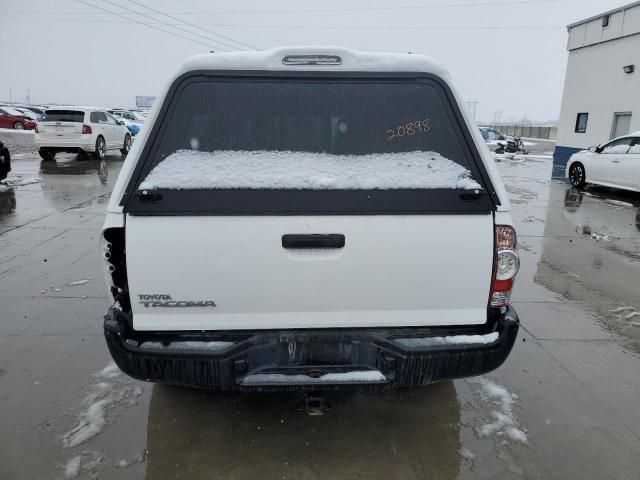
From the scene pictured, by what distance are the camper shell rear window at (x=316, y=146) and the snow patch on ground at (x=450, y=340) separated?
68 centimetres

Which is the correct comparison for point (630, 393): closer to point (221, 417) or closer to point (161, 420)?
point (221, 417)

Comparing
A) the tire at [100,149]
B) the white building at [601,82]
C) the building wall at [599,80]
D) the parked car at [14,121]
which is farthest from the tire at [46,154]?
the white building at [601,82]

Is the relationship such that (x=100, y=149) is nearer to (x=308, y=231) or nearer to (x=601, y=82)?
(x=308, y=231)

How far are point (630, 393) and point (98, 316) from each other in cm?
450

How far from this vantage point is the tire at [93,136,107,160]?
17.6 metres

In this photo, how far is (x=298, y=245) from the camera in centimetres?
235

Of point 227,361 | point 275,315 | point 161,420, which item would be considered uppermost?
point 275,315

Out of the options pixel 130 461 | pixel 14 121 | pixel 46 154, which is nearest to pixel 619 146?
pixel 130 461

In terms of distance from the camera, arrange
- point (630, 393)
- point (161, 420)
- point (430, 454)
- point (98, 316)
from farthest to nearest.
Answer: point (98, 316)
point (630, 393)
point (161, 420)
point (430, 454)

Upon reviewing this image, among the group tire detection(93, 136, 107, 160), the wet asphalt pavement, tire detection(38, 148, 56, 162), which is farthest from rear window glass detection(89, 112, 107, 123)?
the wet asphalt pavement

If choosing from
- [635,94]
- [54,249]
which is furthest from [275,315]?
[635,94]

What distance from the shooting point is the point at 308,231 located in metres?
2.35

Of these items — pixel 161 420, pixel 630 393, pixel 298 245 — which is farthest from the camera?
pixel 630 393

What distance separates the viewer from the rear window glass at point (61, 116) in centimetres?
1667
